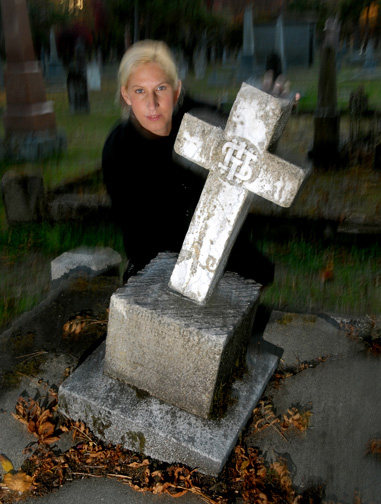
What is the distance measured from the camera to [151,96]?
234 centimetres

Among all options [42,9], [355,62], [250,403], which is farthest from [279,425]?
[355,62]

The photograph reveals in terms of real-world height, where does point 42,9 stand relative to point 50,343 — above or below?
above

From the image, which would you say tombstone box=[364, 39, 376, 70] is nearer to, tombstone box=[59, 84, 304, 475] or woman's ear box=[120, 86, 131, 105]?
woman's ear box=[120, 86, 131, 105]

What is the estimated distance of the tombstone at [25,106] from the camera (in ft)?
23.2

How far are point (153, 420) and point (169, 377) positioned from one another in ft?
0.66

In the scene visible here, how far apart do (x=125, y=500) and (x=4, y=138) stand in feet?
21.7

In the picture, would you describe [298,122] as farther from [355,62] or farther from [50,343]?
[50,343]

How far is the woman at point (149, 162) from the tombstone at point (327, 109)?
3.77m

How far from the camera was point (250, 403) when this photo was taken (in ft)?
7.16

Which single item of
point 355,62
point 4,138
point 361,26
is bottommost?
point 4,138

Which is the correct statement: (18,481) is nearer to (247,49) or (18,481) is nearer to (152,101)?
(152,101)

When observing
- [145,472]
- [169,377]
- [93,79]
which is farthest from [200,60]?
[145,472]

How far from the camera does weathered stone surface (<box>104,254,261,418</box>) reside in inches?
76.2

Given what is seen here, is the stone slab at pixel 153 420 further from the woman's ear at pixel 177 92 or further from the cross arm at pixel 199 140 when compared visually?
the woman's ear at pixel 177 92
